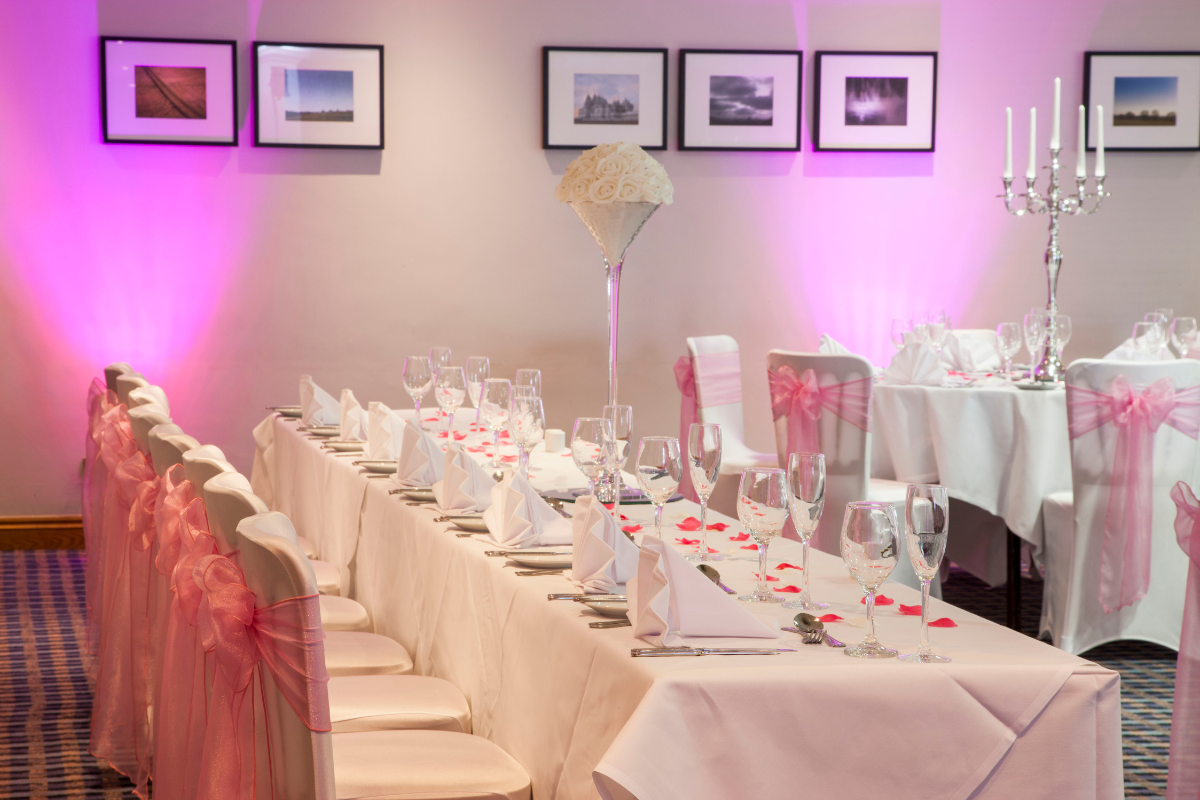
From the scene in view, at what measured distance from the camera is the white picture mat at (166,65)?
5.39 metres

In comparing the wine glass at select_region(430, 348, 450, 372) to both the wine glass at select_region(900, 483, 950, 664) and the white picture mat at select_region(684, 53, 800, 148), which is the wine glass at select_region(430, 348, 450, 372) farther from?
the wine glass at select_region(900, 483, 950, 664)

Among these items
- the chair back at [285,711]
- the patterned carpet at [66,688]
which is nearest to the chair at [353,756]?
the chair back at [285,711]

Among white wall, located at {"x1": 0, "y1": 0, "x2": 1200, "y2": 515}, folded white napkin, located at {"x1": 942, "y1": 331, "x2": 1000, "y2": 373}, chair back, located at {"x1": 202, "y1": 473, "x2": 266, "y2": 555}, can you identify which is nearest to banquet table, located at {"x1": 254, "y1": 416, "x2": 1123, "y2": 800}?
chair back, located at {"x1": 202, "y1": 473, "x2": 266, "y2": 555}

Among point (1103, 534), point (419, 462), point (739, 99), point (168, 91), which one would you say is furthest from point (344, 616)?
point (739, 99)

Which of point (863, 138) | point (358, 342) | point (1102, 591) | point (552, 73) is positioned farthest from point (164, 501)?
point (863, 138)

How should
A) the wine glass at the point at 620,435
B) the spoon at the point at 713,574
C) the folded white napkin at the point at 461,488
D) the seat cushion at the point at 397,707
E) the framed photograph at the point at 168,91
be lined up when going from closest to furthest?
the spoon at the point at 713,574 → the seat cushion at the point at 397,707 → the wine glass at the point at 620,435 → the folded white napkin at the point at 461,488 → the framed photograph at the point at 168,91

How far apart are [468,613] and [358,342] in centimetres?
380

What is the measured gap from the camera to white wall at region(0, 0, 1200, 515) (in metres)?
5.44

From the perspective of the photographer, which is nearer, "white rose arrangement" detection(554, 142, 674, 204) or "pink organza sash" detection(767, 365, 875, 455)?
"white rose arrangement" detection(554, 142, 674, 204)

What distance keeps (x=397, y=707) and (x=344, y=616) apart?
0.77 meters

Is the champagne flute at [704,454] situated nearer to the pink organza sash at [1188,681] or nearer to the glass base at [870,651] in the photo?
the glass base at [870,651]

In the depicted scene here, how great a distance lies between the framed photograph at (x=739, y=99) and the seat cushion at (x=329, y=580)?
3386 mm

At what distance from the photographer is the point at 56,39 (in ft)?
17.6

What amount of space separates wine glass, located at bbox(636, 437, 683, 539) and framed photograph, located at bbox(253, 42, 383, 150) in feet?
13.3
